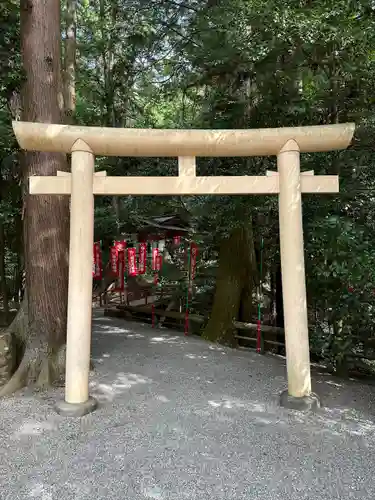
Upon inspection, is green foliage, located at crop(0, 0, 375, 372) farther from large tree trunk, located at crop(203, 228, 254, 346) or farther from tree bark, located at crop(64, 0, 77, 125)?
tree bark, located at crop(64, 0, 77, 125)

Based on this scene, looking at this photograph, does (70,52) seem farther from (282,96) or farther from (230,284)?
(230,284)

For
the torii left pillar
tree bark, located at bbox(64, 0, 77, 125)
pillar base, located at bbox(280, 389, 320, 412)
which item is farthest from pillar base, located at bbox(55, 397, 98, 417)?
tree bark, located at bbox(64, 0, 77, 125)

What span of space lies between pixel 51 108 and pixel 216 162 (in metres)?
3.05

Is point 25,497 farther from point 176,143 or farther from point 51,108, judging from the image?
point 51,108

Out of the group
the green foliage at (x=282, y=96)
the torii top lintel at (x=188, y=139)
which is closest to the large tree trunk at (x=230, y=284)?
the green foliage at (x=282, y=96)

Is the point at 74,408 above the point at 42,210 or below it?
below

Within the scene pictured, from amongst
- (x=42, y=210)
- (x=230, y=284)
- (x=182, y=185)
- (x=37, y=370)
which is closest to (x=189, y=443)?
(x=37, y=370)

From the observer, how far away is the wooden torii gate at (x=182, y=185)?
4125mm

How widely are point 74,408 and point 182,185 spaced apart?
8.63 ft

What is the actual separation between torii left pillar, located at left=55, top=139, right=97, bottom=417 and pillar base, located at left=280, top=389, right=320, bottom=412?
211 cm

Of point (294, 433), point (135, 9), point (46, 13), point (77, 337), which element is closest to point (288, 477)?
point (294, 433)

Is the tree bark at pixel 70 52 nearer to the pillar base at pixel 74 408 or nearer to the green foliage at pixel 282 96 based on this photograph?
the green foliage at pixel 282 96

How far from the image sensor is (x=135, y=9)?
27.2 feet

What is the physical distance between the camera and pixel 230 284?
787 centimetres
